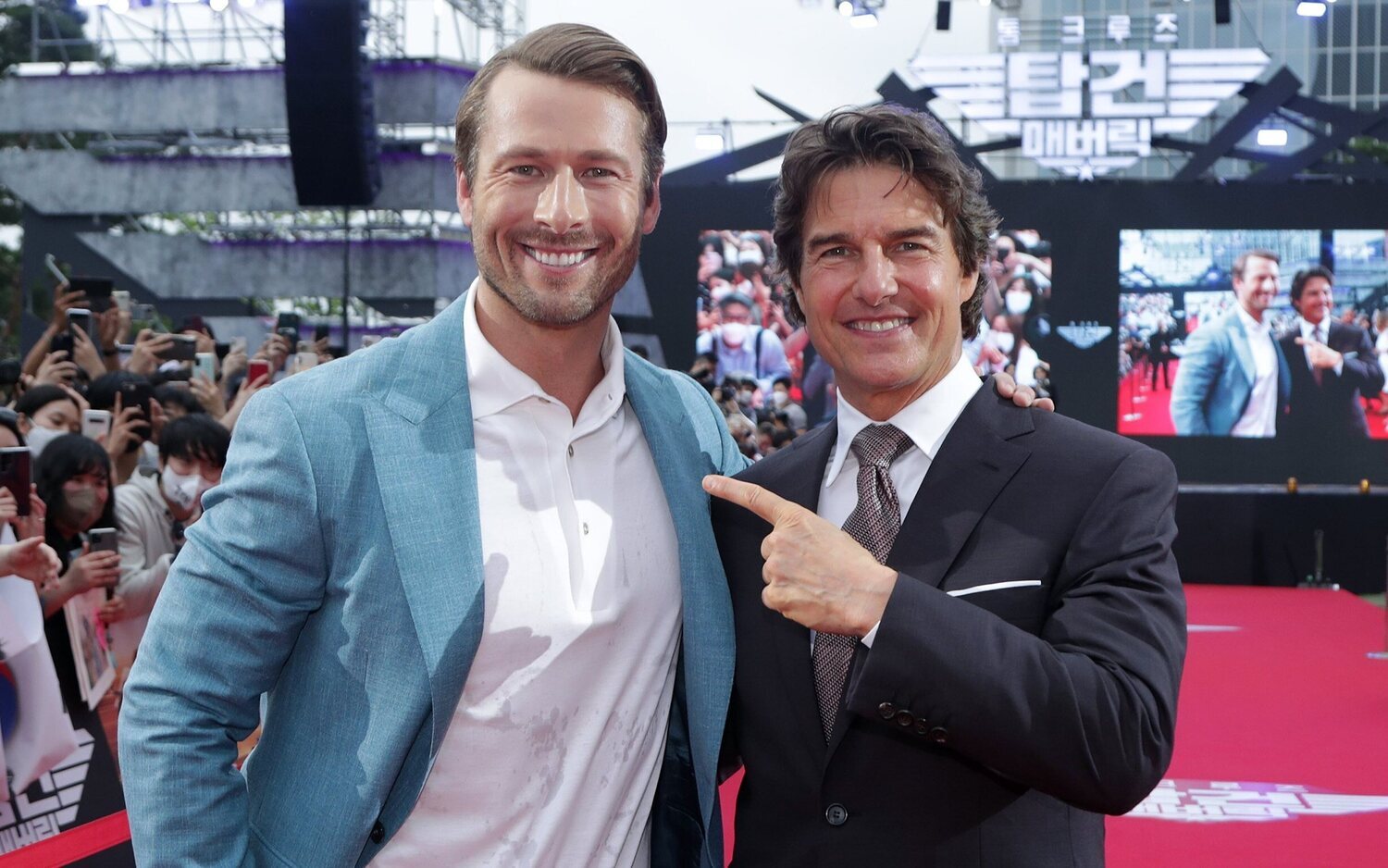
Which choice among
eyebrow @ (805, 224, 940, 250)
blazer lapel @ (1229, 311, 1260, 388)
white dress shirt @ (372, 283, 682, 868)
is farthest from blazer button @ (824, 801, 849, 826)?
blazer lapel @ (1229, 311, 1260, 388)

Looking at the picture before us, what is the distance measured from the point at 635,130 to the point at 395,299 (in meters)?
18.5

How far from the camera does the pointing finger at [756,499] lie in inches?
71.0

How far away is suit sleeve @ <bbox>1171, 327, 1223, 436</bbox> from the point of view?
50.1 ft

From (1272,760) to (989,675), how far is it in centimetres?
481

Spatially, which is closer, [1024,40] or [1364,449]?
[1364,449]

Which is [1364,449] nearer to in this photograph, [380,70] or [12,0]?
[380,70]

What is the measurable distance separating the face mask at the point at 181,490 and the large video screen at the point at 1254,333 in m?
12.5

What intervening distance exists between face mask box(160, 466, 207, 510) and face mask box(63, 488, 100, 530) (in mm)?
910

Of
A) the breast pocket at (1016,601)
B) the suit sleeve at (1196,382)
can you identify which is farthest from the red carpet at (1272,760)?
the suit sleeve at (1196,382)

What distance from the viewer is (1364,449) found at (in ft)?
50.4

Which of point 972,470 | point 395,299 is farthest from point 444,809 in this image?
point 395,299

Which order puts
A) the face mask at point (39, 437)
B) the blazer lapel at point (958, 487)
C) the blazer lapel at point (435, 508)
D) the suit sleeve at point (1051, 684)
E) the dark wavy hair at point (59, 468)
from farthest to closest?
the face mask at point (39, 437)
the dark wavy hair at point (59, 468)
the blazer lapel at point (958, 487)
the blazer lapel at point (435, 508)
the suit sleeve at point (1051, 684)

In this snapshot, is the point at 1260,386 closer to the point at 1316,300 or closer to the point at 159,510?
the point at 1316,300

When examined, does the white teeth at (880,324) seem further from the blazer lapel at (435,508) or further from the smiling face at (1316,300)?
the smiling face at (1316,300)
